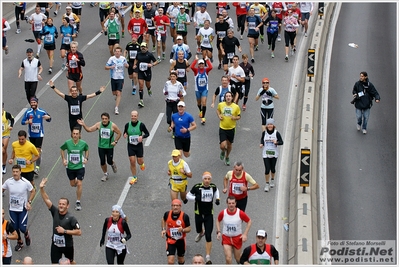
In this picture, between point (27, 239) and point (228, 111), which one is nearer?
point (27, 239)

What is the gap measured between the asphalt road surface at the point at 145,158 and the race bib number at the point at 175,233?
1.13 m

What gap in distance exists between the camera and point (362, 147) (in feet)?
67.7

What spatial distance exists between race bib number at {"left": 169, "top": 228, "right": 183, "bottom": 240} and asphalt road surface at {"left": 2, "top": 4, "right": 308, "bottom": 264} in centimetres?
113

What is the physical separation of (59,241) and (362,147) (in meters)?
9.25

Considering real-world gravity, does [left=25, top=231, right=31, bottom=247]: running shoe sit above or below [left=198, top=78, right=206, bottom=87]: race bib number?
below

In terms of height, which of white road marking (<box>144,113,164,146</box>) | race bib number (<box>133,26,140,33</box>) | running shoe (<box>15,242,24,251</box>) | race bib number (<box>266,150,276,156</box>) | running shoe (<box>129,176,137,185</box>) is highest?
race bib number (<box>266,150,276,156</box>)

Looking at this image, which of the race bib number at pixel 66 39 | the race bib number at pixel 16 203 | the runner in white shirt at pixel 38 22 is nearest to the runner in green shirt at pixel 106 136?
the race bib number at pixel 16 203

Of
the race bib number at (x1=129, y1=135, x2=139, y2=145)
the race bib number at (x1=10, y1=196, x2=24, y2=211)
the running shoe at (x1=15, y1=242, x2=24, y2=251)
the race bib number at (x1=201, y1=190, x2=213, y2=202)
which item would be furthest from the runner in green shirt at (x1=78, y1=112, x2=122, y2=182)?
the race bib number at (x1=201, y1=190, x2=213, y2=202)

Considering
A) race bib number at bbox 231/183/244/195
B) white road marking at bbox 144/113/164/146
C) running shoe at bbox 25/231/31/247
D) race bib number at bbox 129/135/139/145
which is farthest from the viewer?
white road marking at bbox 144/113/164/146

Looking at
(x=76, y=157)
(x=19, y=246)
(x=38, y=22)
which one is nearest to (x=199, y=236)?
(x=76, y=157)

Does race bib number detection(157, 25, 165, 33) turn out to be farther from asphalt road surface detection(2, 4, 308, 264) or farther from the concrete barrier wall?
the concrete barrier wall

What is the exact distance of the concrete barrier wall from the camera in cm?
1487

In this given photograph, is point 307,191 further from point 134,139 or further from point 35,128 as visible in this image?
point 35,128

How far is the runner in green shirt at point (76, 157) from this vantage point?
16.6 metres
